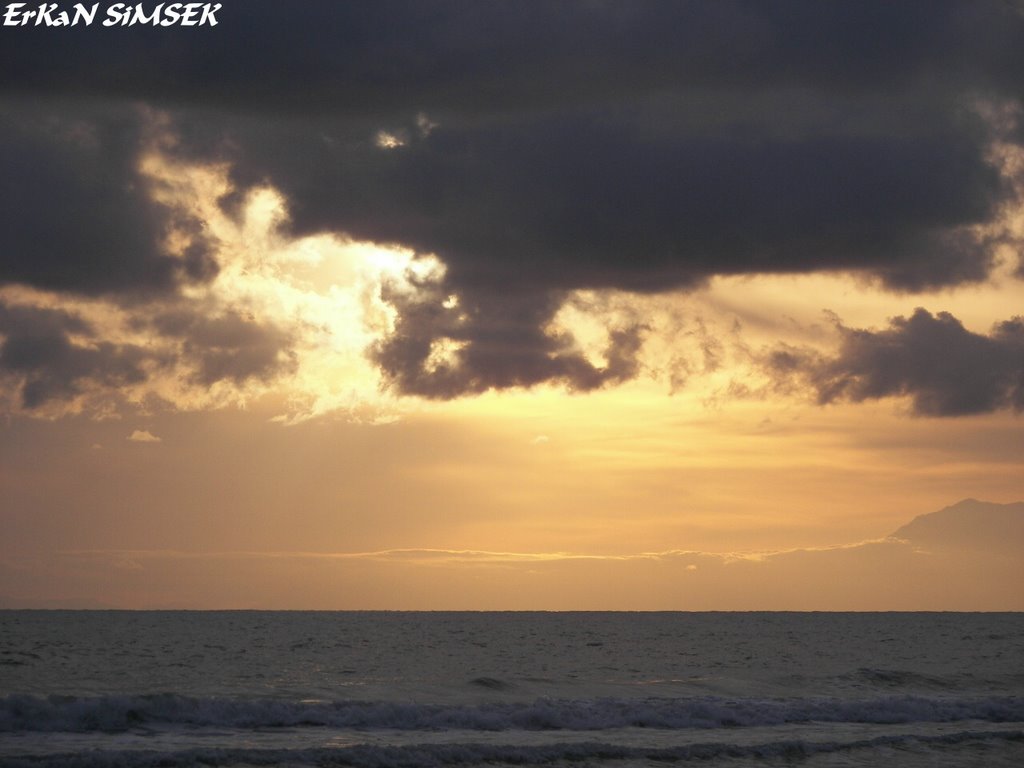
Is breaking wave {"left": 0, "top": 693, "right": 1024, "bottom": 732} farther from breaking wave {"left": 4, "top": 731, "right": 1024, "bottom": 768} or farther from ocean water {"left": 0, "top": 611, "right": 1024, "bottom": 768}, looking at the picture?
breaking wave {"left": 4, "top": 731, "right": 1024, "bottom": 768}

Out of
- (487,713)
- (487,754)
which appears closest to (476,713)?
(487,713)

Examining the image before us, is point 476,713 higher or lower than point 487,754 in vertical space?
higher

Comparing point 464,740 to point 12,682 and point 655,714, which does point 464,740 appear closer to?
point 655,714

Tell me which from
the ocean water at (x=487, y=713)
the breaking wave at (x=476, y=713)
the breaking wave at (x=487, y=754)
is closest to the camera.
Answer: the breaking wave at (x=487, y=754)

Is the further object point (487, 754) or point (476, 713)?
point (476, 713)

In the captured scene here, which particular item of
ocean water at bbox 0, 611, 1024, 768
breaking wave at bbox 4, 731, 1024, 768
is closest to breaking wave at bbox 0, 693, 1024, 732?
ocean water at bbox 0, 611, 1024, 768

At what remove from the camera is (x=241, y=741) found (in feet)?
117

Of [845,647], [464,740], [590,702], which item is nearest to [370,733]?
[464,740]

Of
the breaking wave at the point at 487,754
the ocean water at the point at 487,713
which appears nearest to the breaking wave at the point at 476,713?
the ocean water at the point at 487,713

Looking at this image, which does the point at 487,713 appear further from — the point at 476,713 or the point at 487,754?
the point at 487,754

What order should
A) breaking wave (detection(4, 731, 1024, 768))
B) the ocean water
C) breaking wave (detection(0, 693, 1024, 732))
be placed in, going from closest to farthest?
1. breaking wave (detection(4, 731, 1024, 768))
2. the ocean water
3. breaking wave (detection(0, 693, 1024, 732))

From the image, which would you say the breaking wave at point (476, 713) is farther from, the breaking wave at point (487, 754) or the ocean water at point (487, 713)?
the breaking wave at point (487, 754)

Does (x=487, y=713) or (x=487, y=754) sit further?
(x=487, y=713)

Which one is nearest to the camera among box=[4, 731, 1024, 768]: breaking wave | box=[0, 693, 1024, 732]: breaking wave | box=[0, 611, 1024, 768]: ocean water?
box=[4, 731, 1024, 768]: breaking wave
